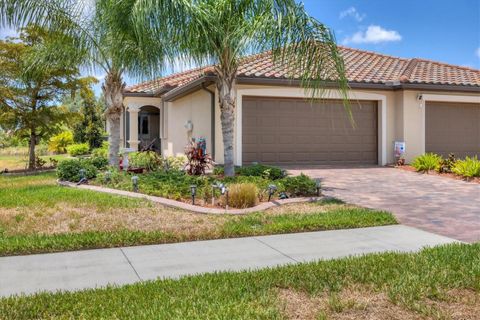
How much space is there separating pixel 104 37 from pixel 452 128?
46.3 ft

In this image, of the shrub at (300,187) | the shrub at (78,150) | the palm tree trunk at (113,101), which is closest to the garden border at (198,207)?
the shrub at (300,187)

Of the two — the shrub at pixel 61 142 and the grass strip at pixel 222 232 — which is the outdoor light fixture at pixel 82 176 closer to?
the grass strip at pixel 222 232

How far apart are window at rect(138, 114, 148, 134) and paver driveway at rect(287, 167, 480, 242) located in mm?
10283

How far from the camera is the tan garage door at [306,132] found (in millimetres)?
15641

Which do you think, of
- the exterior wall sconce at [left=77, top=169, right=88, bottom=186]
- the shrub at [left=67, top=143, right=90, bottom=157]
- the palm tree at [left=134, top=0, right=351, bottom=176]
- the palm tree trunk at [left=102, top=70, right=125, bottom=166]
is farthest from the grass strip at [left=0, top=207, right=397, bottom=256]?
the shrub at [left=67, top=143, right=90, bottom=157]

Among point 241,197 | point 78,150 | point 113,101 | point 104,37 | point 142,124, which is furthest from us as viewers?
point 78,150

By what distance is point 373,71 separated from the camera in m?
18.2

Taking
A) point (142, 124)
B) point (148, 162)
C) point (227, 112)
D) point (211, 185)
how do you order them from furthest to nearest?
point (142, 124), point (148, 162), point (227, 112), point (211, 185)

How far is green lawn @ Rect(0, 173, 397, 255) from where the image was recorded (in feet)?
20.1

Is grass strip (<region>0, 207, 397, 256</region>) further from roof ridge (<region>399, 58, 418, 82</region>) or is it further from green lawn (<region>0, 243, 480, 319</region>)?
roof ridge (<region>399, 58, 418, 82</region>)

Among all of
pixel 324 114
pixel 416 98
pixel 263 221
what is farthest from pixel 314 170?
pixel 263 221

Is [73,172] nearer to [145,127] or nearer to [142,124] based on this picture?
[142,124]

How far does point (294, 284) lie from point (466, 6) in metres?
16.9

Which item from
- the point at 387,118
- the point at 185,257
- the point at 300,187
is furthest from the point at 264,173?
the point at 387,118
